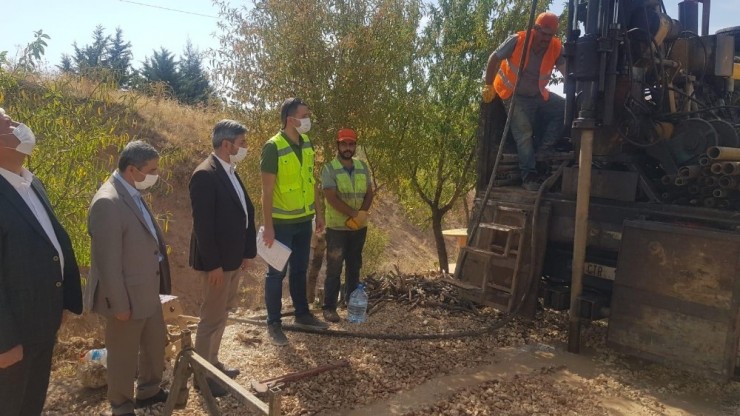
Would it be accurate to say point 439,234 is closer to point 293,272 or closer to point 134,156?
point 293,272

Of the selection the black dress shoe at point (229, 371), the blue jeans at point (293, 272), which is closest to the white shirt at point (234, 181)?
the blue jeans at point (293, 272)

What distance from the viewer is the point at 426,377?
446 cm

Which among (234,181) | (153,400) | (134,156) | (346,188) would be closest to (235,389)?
(153,400)

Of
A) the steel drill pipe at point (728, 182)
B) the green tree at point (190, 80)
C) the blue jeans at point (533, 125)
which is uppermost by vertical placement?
the green tree at point (190, 80)

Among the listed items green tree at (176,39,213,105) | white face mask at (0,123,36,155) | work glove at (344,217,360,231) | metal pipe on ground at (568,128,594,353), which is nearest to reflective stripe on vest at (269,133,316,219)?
work glove at (344,217,360,231)

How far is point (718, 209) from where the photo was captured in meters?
4.41

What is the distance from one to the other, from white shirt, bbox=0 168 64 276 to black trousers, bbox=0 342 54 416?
460mm

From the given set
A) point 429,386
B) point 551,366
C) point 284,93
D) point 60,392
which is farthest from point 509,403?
point 284,93

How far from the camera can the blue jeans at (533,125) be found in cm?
604

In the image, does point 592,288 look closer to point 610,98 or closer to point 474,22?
point 610,98

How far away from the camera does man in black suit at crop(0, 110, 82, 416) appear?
8.88ft

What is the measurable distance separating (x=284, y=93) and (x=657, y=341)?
16.0 ft

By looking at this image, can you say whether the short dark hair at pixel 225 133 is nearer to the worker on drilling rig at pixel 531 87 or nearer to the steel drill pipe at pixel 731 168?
the worker on drilling rig at pixel 531 87

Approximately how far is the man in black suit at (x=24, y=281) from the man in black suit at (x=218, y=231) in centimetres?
97
